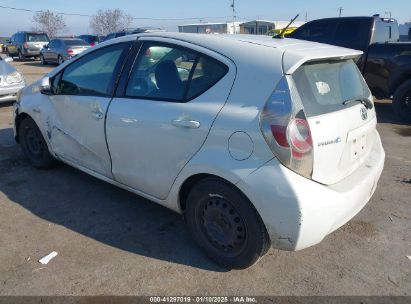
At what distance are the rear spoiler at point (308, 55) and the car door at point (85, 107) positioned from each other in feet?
5.02

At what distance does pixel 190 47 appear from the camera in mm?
2988

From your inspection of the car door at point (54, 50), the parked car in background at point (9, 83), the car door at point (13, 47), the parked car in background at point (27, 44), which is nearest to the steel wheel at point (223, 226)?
the parked car in background at point (9, 83)

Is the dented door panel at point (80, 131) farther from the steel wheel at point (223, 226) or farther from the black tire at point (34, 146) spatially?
the steel wheel at point (223, 226)

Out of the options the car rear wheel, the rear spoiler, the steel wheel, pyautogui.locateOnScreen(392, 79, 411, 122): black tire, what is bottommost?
the car rear wheel

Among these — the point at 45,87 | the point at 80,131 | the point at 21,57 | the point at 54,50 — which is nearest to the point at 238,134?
the point at 80,131

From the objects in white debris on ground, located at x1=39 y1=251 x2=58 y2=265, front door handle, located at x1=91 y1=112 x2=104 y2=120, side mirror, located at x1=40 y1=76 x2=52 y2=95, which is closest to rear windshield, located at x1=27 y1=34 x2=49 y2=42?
side mirror, located at x1=40 y1=76 x2=52 y2=95

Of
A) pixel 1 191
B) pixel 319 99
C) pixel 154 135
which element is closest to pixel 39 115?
pixel 1 191

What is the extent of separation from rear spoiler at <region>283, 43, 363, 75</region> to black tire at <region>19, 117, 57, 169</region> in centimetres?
310

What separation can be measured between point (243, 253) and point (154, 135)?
1.11 meters

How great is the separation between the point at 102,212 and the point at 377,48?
6.62m

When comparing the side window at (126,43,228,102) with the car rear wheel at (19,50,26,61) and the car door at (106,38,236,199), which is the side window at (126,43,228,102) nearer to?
the car door at (106,38,236,199)

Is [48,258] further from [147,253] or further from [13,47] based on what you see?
[13,47]

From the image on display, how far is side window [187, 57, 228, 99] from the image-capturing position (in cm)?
277

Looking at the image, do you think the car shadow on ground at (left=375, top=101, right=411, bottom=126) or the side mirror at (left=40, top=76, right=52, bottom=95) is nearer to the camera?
the side mirror at (left=40, top=76, right=52, bottom=95)
